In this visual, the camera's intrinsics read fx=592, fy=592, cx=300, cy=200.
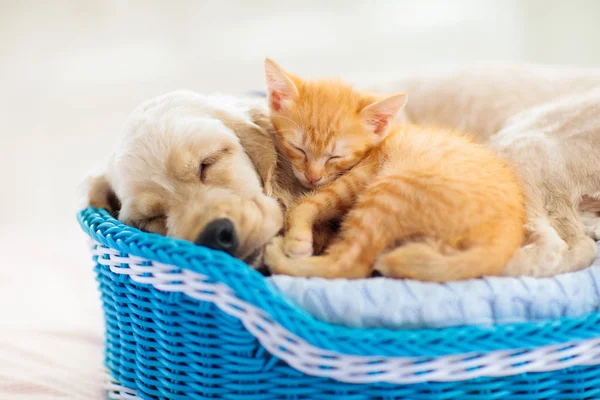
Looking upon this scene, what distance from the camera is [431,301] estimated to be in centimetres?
120

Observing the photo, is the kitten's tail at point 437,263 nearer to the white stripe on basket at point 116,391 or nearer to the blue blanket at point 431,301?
the blue blanket at point 431,301

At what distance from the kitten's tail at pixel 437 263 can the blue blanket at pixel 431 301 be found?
24mm

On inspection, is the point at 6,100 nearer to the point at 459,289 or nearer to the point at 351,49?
the point at 351,49

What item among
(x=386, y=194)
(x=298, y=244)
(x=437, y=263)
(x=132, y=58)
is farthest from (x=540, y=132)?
(x=132, y=58)

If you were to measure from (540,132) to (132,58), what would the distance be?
7.01 ft

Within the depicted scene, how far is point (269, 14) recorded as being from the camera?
334cm

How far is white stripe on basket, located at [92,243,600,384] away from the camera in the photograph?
3.81ft

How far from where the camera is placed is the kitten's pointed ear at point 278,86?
180 cm

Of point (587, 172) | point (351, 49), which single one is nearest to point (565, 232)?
point (587, 172)

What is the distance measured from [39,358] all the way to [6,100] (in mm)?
1548

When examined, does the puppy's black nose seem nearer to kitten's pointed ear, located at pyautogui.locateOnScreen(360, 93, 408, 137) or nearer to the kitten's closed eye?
the kitten's closed eye

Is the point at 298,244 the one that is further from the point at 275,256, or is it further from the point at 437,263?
the point at 437,263

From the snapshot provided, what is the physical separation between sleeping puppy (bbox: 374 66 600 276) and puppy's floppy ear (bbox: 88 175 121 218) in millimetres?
1156

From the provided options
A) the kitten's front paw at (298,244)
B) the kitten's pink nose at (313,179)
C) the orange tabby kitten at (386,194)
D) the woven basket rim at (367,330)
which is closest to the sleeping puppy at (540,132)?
the orange tabby kitten at (386,194)
